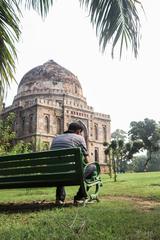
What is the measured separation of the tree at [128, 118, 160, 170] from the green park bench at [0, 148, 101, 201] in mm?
53167

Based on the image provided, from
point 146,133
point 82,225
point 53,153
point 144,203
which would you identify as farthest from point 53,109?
point 82,225

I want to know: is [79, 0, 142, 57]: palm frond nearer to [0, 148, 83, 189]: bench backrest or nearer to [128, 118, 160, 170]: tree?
[0, 148, 83, 189]: bench backrest

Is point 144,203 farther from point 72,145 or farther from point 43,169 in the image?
point 43,169

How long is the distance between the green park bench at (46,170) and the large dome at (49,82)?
1630 inches

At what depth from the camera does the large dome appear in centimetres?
4734

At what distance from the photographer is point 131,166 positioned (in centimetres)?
6400

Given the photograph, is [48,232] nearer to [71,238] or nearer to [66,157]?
[71,238]

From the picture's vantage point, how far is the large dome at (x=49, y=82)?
47344mm

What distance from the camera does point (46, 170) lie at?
510 cm

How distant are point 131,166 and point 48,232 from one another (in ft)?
202

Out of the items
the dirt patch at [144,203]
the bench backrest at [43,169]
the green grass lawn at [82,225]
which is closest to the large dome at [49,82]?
the dirt patch at [144,203]

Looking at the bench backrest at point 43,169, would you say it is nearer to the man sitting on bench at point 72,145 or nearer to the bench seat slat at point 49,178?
the bench seat slat at point 49,178

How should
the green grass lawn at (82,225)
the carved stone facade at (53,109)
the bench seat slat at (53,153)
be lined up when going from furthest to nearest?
the carved stone facade at (53,109) → the bench seat slat at (53,153) → the green grass lawn at (82,225)

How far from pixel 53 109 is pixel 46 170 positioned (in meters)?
39.3
